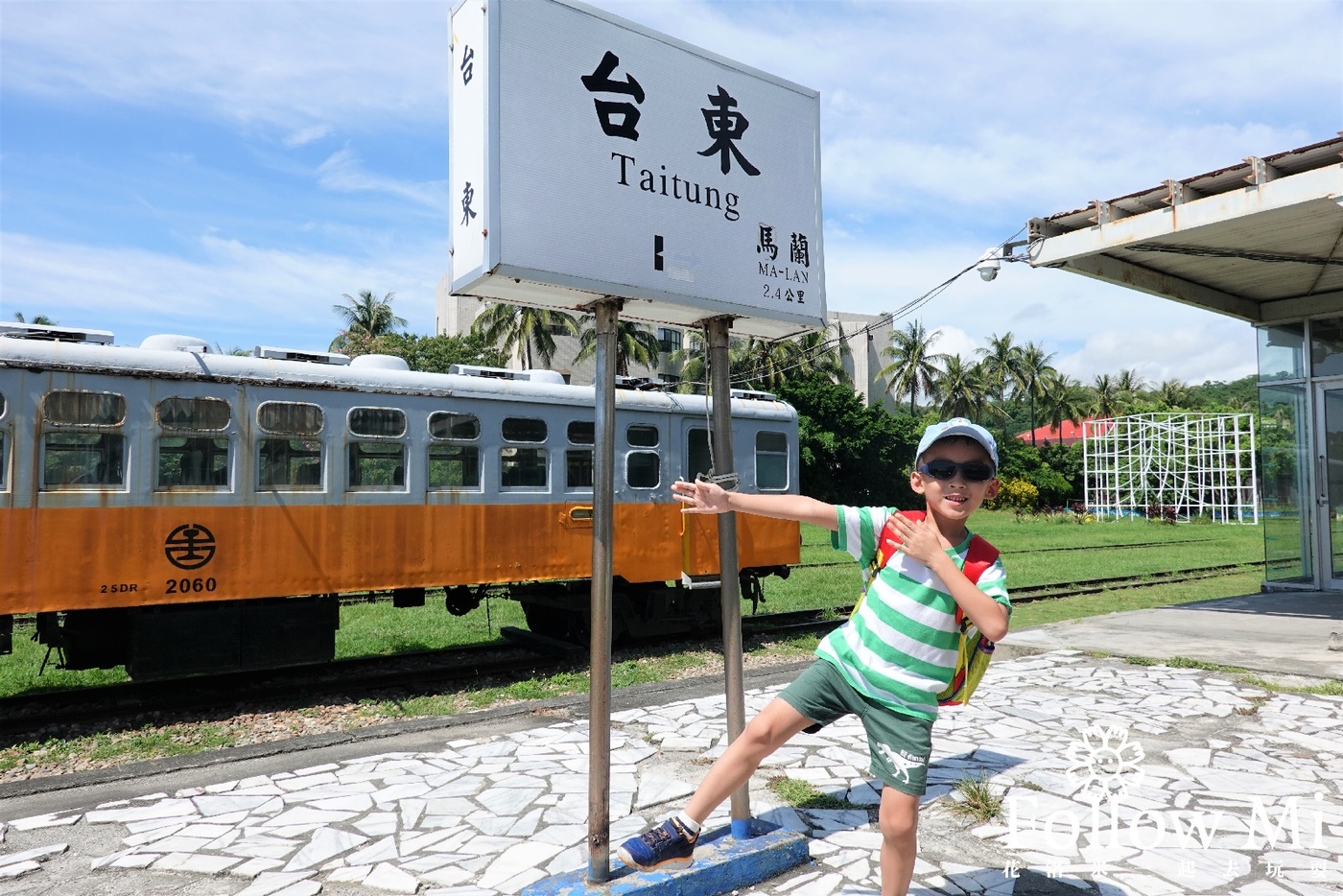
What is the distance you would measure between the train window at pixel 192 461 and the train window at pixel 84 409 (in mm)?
390

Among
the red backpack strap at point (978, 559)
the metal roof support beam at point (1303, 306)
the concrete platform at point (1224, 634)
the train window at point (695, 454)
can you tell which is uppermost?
the metal roof support beam at point (1303, 306)

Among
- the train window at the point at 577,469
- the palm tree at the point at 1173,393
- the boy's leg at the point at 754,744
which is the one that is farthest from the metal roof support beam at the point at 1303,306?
the palm tree at the point at 1173,393

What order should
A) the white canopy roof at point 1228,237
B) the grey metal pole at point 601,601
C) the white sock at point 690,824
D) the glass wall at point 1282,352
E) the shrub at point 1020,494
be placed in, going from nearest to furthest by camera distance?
the white sock at point 690,824 → the grey metal pole at point 601,601 → the white canopy roof at point 1228,237 → the glass wall at point 1282,352 → the shrub at point 1020,494

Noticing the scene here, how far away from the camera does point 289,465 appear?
8.18m

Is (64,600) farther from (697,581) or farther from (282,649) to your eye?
(697,581)

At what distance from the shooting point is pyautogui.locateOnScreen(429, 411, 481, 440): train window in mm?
8992

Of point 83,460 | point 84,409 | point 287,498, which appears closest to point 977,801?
point 287,498

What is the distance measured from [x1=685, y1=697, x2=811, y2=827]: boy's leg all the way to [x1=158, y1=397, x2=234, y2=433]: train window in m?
6.09

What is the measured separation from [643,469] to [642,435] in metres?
0.39

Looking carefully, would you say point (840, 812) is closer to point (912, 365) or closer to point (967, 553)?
point (967, 553)

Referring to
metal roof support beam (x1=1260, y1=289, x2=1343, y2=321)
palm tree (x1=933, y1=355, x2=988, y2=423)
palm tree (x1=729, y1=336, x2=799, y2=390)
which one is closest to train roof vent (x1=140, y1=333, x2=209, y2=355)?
metal roof support beam (x1=1260, y1=289, x2=1343, y2=321)

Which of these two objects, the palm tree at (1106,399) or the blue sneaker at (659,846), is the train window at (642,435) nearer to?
the blue sneaker at (659,846)

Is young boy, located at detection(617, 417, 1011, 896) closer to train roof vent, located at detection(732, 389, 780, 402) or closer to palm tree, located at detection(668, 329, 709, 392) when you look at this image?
train roof vent, located at detection(732, 389, 780, 402)

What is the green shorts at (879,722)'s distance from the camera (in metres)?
3.13
